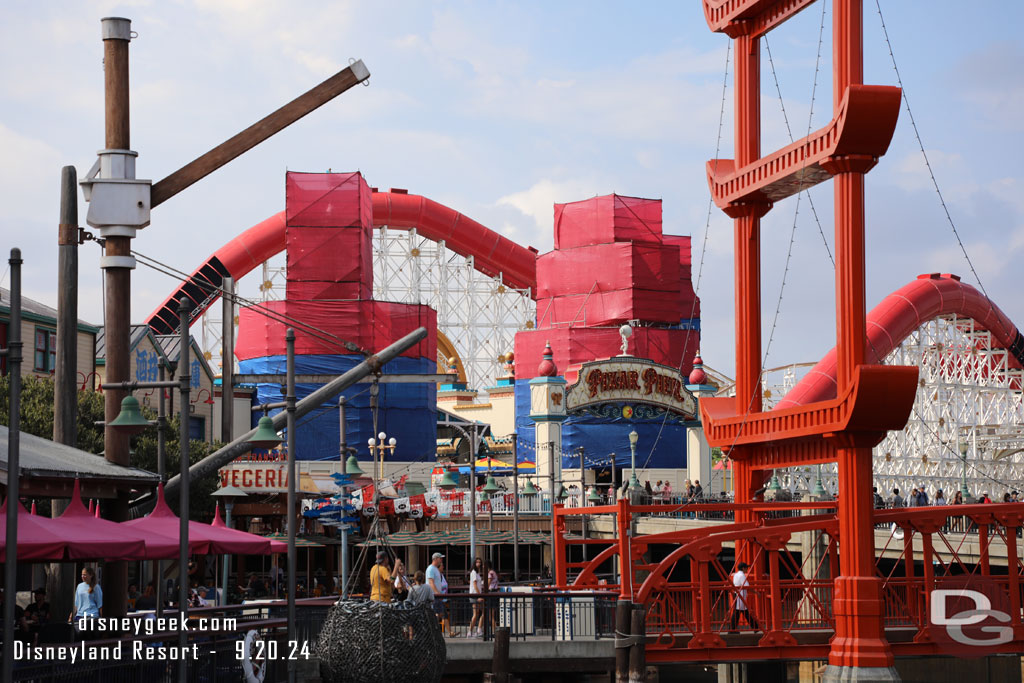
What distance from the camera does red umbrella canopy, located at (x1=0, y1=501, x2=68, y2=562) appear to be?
52.2 feet

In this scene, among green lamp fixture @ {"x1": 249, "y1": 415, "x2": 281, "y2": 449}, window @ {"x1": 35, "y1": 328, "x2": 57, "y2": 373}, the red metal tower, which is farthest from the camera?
window @ {"x1": 35, "y1": 328, "x2": 57, "y2": 373}

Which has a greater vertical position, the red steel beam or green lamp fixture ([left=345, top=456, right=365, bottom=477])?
the red steel beam

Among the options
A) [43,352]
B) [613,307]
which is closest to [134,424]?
[43,352]

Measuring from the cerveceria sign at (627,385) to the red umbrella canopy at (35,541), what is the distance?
46.5m

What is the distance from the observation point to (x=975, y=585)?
25172mm

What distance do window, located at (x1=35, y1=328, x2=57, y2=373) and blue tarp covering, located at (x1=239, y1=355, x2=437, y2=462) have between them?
50.9 ft

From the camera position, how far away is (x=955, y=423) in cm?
6744

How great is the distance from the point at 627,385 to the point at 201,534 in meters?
44.5

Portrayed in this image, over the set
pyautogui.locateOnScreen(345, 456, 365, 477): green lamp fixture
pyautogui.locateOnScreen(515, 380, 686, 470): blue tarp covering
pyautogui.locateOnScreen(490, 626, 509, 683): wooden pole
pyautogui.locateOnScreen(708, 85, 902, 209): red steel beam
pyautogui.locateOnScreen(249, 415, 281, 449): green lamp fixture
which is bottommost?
pyautogui.locateOnScreen(490, 626, 509, 683): wooden pole

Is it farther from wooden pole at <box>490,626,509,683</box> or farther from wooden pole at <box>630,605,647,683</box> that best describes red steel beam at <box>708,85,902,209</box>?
wooden pole at <box>490,626,509,683</box>

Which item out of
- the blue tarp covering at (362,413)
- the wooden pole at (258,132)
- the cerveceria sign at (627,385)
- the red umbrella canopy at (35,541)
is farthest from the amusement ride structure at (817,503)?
the blue tarp covering at (362,413)

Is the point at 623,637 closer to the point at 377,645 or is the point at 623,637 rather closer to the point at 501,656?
the point at 501,656

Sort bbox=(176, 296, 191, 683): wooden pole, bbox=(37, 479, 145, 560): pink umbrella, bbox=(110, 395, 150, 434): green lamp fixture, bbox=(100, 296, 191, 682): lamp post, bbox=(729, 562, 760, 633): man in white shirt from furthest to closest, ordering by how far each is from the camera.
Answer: bbox=(729, 562, 760, 633): man in white shirt → bbox=(110, 395, 150, 434): green lamp fixture → bbox=(100, 296, 191, 682): lamp post → bbox=(37, 479, 145, 560): pink umbrella → bbox=(176, 296, 191, 683): wooden pole

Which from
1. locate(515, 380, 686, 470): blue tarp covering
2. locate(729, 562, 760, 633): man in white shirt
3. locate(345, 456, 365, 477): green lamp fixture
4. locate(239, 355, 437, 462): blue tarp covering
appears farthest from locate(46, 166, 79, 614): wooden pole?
locate(239, 355, 437, 462): blue tarp covering
